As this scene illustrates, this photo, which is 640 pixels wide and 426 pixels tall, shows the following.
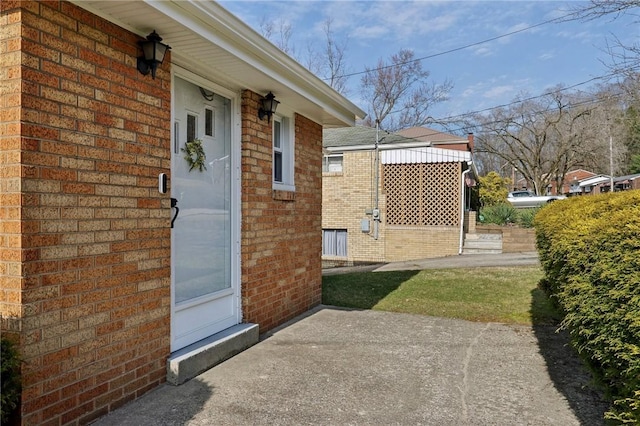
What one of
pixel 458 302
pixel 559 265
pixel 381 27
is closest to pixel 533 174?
pixel 381 27

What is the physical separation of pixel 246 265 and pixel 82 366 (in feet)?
6.97

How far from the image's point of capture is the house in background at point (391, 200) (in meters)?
Answer: 15.3

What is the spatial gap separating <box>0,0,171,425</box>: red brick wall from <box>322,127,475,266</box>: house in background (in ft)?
42.7

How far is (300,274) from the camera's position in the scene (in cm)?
598

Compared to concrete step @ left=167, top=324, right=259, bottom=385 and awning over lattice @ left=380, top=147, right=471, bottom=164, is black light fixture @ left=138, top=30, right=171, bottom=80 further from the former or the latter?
awning over lattice @ left=380, top=147, right=471, bottom=164

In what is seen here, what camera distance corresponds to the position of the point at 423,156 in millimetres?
15617

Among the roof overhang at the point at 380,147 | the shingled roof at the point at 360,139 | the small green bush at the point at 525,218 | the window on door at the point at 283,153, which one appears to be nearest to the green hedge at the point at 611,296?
the window on door at the point at 283,153

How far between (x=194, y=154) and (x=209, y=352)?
1847 millimetres

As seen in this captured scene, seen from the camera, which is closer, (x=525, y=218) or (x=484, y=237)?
(x=484, y=237)

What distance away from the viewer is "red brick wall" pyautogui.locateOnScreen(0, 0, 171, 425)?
2430 mm

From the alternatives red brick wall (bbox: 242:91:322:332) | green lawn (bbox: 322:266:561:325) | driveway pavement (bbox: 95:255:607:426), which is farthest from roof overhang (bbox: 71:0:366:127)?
green lawn (bbox: 322:266:561:325)

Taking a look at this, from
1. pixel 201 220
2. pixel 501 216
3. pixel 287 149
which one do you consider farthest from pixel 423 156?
pixel 201 220

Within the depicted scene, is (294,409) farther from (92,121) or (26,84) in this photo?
(26,84)

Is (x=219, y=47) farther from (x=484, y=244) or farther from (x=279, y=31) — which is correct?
(x=279, y=31)
